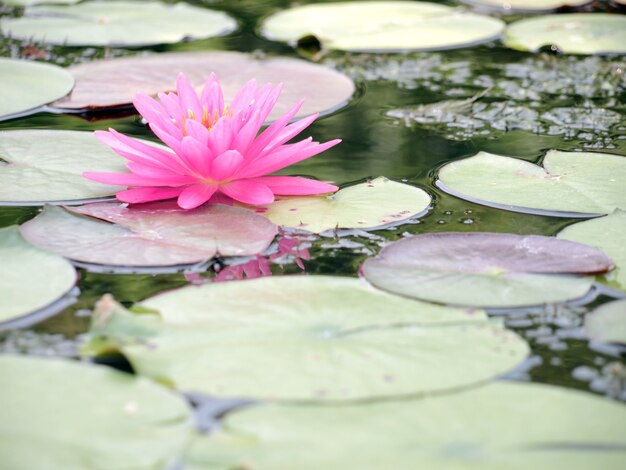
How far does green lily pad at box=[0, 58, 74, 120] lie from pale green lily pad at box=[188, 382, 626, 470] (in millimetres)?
1814

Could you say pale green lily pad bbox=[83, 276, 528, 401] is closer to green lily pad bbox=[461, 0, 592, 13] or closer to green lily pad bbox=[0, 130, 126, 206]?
green lily pad bbox=[0, 130, 126, 206]

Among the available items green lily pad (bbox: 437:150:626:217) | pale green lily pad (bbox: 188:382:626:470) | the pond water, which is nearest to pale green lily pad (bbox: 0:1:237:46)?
the pond water

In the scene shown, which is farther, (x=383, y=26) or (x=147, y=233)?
(x=383, y=26)

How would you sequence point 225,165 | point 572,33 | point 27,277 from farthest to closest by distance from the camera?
point 572,33
point 225,165
point 27,277

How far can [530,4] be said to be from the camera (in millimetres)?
4168

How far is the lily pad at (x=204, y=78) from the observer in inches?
114

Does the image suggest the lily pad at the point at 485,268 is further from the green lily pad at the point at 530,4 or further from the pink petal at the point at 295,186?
the green lily pad at the point at 530,4

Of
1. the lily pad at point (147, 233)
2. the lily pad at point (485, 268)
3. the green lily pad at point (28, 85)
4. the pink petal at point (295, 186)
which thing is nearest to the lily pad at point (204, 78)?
the green lily pad at point (28, 85)

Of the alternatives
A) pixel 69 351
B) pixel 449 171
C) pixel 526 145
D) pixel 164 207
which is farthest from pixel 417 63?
pixel 69 351

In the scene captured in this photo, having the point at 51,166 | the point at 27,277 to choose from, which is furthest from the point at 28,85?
the point at 27,277

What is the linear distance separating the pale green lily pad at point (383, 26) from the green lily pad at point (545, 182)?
130 centimetres

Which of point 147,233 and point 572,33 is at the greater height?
point 572,33

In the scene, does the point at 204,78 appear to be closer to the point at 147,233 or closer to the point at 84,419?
the point at 147,233

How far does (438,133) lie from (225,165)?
899 millimetres
